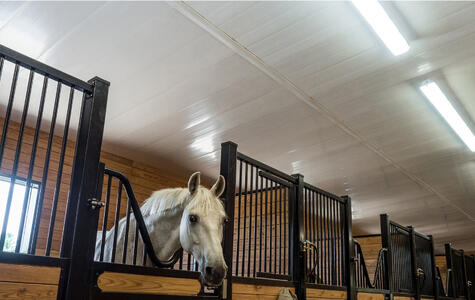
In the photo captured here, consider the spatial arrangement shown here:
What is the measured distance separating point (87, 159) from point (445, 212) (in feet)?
29.2

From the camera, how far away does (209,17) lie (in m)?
3.19

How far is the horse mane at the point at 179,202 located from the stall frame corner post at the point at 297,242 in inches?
40.0

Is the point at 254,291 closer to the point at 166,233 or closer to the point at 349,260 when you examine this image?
the point at 166,233

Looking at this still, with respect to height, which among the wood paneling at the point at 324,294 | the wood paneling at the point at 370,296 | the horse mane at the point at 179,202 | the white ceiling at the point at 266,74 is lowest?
the wood paneling at the point at 370,296

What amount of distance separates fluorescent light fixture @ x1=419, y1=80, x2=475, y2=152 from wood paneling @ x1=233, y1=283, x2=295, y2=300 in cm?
272

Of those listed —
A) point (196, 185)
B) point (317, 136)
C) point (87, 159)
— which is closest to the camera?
point (87, 159)

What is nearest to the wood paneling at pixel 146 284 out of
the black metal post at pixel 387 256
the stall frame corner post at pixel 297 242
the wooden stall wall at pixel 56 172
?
the stall frame corner post at pixel 297 242

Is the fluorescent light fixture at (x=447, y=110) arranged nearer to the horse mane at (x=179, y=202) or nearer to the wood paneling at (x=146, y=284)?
the horse mane at (x=179, y=202)

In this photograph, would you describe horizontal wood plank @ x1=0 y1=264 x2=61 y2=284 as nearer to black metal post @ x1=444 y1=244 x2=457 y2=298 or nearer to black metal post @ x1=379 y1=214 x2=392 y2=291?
black metal post @ x1=379 y1=214 x2=392 y2=291

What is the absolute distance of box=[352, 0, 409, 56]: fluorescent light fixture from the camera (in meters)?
3.09

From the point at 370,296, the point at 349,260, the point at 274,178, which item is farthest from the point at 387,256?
the point at 274,178

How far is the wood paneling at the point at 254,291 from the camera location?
8.28 ft

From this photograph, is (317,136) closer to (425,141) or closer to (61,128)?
(425,141)

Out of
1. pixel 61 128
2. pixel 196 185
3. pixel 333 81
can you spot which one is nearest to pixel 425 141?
pixel 333 81
